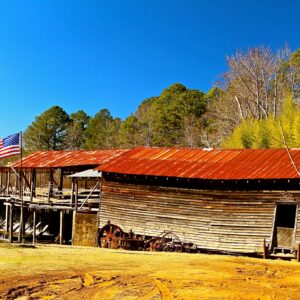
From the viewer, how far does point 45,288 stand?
13.1 m

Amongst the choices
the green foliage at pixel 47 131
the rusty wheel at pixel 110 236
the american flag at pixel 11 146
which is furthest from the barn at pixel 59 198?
the green foliage at pixel 47 131

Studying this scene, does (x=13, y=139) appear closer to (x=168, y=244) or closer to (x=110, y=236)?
(x=110, y=236)

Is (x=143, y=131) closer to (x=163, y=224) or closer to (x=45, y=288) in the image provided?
(x=163, y=224)

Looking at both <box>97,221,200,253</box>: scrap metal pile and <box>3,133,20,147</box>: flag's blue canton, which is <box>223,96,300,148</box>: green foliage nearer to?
<box>97,221,200,253</box>: scrap metal pile

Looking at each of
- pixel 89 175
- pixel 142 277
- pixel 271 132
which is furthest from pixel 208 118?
pixel 142 277

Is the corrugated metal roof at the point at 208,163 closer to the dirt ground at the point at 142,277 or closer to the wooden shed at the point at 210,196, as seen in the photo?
the wooden shed at the point at 210,196

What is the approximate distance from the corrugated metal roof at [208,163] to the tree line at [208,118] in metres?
11.1

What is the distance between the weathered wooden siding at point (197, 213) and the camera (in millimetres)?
22656

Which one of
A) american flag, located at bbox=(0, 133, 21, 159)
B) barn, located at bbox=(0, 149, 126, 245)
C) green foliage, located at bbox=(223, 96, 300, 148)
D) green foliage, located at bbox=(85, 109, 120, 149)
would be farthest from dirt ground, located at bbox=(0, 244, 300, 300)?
green foliage, located at bbox=(85, 109, 120, 149)

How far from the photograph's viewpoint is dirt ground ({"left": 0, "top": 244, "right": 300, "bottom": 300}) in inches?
494

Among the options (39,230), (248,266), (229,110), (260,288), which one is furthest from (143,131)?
(260,288)

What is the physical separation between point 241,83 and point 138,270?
36.0m

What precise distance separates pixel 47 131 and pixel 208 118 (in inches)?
1117

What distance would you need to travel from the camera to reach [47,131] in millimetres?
74375
